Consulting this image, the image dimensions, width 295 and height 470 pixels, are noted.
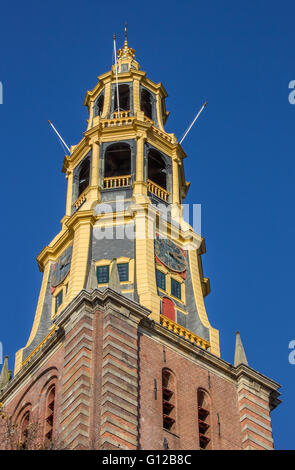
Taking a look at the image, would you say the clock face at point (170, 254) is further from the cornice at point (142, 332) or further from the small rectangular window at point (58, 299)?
the cornice at point (142, 332)

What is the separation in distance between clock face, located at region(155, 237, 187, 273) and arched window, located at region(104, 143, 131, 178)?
24.1 feet

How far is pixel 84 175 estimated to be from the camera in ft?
196

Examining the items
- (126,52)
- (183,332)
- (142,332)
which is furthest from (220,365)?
(126,52)

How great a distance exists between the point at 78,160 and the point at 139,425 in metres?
22.1

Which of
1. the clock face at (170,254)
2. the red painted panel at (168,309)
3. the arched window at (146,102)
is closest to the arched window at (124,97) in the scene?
the arched window at (146,102)

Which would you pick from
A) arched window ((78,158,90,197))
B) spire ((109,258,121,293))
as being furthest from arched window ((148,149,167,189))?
spire ((109,258,121,293))

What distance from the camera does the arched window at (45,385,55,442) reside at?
43.2 m

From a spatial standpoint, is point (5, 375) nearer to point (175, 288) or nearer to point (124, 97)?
point (175, 288)

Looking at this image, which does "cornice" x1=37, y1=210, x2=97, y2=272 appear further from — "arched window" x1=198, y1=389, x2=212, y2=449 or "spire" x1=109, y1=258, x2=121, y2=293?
"arched window" x1=198, y1=389, x2=212, y2=449

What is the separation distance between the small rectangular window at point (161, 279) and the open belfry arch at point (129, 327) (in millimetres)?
77

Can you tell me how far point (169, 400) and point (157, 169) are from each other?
61.4 feet

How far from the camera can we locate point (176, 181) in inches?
2277

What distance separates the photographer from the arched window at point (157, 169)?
194 ft
